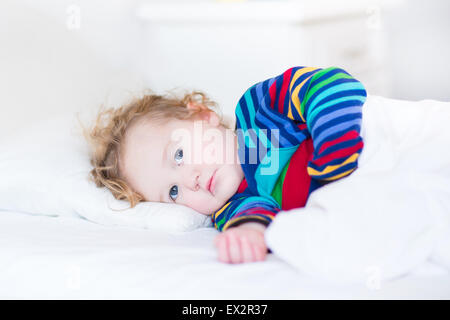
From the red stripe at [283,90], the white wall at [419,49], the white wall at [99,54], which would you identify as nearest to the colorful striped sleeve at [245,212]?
the red stripe at [283,90]

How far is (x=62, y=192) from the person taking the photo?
3.42 feet

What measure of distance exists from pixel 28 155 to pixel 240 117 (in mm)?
534

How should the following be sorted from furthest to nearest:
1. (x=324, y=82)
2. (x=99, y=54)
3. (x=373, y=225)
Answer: (x=99, y=54)
(x=324, y=82)
(x=373, y=225)

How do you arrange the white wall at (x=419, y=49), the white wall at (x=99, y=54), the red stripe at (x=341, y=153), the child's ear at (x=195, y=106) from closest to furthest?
the red stripe at (x=341, y=153), the child's ear at (x=195, y=106), the white wall at (x=99, y=54), the white wall at (x=419, y=49)

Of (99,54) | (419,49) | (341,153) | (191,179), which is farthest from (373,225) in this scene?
(419,49)

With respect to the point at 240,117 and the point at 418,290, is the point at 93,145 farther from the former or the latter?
the point at 418,290

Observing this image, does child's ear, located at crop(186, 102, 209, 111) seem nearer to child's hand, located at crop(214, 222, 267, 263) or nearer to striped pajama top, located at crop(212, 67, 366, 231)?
striped pajama top, located at crop(212, 67, 366, 231)

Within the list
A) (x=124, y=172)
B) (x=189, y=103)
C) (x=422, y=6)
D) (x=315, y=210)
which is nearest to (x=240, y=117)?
(x=189, y=103)

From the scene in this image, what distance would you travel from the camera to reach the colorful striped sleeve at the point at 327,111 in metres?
0.84

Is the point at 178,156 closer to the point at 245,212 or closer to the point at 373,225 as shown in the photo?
the point at 245,212

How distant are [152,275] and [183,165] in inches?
15.2

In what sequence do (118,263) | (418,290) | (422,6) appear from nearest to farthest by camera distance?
1. (418,290)
2. (118,263)
3. (422,6)

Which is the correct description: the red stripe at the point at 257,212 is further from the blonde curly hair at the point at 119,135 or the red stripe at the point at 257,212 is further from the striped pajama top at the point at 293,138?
the blonde curly hair at the point at 119,135

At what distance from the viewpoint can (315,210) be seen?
716mm
